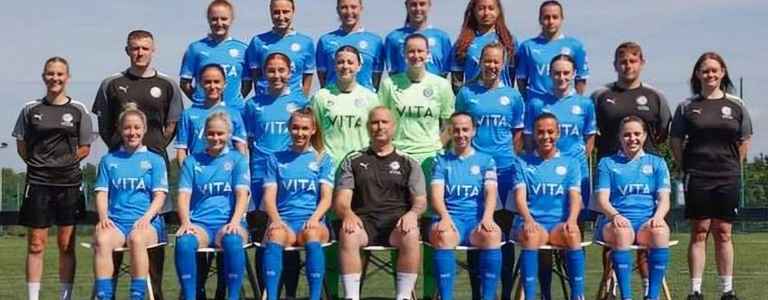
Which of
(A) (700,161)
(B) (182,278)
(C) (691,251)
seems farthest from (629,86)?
(B) (182,278)

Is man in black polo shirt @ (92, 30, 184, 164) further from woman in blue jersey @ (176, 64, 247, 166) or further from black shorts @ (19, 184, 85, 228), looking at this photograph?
black shorts @ (19, 184, 85, 228)

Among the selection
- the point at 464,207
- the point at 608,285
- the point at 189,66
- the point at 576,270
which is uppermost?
the point at 189,66

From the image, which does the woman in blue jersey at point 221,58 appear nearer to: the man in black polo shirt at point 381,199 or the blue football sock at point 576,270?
the man in black polo shirt at point 381,199

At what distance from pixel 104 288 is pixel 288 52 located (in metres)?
2.10

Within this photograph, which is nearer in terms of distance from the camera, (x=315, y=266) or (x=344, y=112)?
(x=315, y=266)

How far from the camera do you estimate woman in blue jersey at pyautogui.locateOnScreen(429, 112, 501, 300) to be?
7.23 meters

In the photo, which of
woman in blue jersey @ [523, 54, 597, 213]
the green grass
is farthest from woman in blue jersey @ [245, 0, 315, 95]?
the green grass

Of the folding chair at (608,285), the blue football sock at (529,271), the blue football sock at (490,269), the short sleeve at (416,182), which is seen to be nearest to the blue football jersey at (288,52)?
the short sleeve at (416,182)

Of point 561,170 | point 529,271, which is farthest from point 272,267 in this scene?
point 561,170

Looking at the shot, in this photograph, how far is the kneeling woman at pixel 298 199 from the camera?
722cm

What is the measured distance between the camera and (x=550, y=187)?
295 inches

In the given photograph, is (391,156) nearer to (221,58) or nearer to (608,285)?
(221,58)

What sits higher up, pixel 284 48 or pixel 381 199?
pixel 284 48

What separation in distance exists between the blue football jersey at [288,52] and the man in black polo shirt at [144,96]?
575 millimetres
